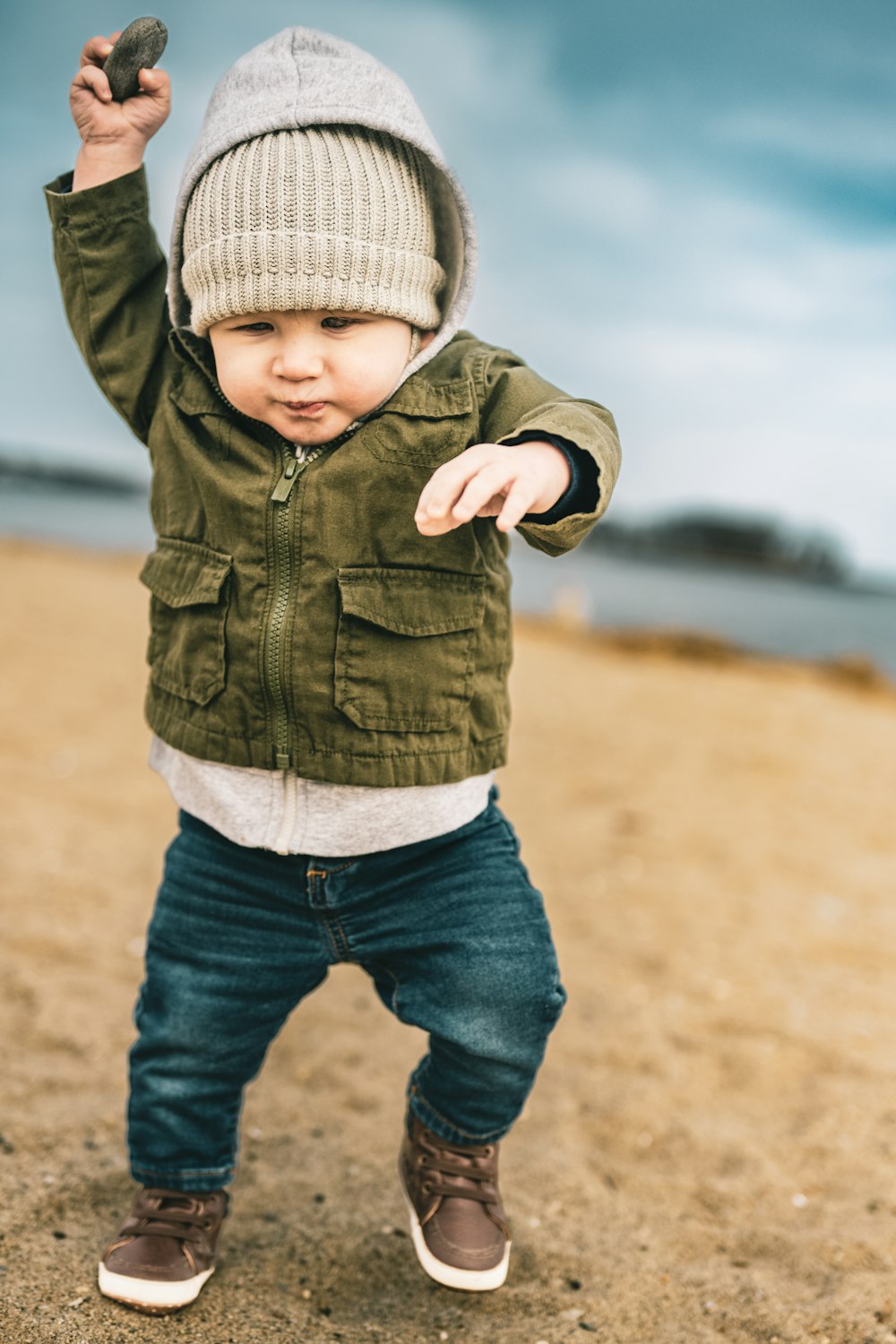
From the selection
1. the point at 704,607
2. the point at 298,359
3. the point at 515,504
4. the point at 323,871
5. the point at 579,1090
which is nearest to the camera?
the point at 515,504

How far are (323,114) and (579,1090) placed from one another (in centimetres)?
220

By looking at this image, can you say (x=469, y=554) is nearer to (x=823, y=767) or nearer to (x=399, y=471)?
(x=399, y=471)

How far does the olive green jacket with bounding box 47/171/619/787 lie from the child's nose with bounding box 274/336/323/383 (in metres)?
0.13

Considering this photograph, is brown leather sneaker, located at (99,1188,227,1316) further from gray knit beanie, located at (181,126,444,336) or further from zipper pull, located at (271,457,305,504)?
gray knit beanie, located at (181,126,444,336)

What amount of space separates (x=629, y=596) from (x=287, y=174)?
80.7ft

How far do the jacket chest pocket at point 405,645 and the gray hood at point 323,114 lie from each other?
36 cm

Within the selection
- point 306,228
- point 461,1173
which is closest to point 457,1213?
point 461,1173

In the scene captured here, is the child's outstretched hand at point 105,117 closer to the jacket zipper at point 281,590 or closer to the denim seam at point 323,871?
the jacket zipper at point 281,590

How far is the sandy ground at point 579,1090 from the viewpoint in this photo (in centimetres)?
194

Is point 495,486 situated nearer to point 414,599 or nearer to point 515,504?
point 515,504

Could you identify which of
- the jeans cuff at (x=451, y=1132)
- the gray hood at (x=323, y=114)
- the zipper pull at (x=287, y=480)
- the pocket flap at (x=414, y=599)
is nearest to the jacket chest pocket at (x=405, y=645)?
the pocket flap at (x=414, y=599)

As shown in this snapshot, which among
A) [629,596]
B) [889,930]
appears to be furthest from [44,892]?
[629,596]

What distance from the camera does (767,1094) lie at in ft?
9.40

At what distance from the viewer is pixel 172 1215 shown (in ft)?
6.34
